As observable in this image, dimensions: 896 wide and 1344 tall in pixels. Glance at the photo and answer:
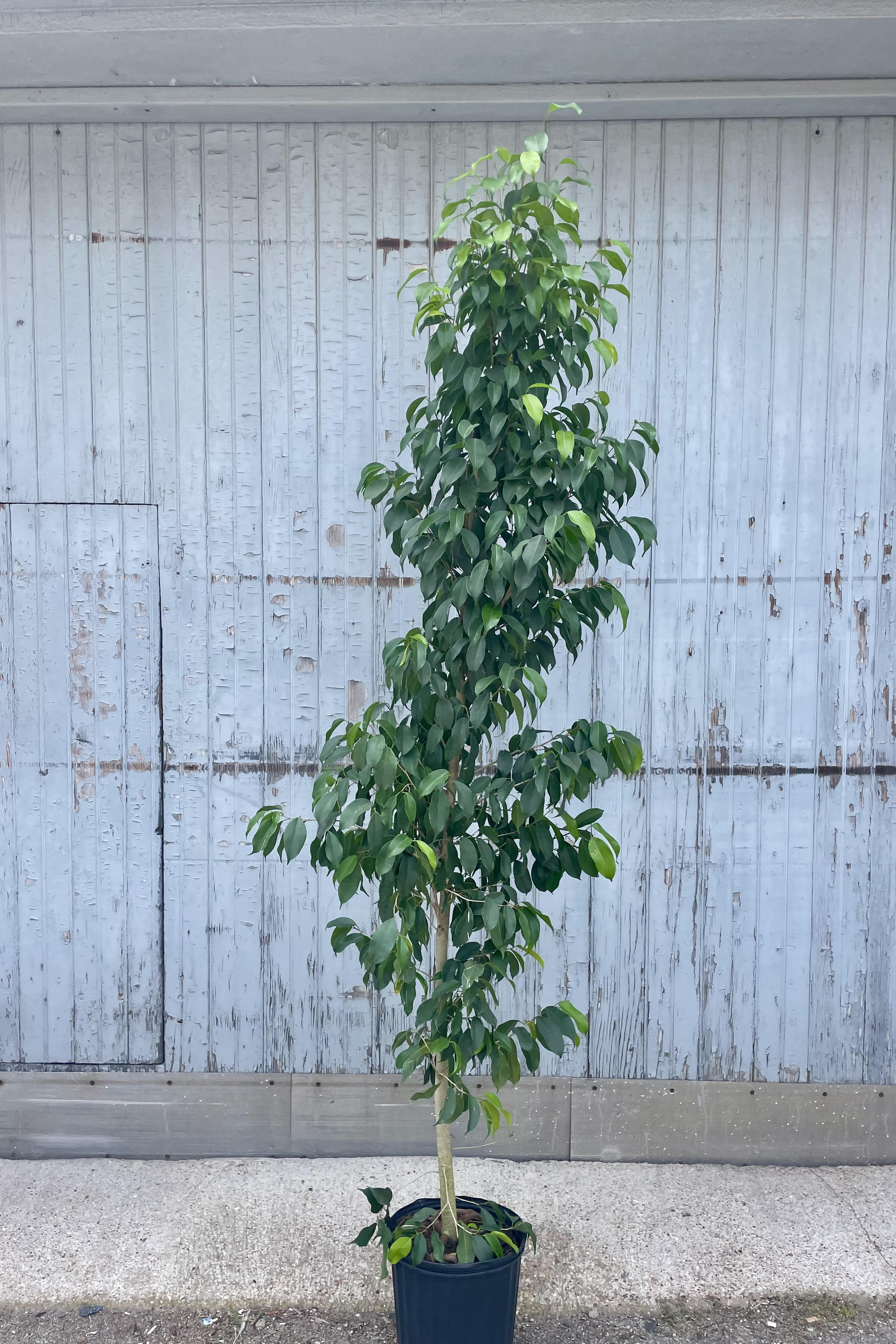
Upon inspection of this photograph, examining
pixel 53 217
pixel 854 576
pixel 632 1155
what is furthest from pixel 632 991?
pixel 53 217

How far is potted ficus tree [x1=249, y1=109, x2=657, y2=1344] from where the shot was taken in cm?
203

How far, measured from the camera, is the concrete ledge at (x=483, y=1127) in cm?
333

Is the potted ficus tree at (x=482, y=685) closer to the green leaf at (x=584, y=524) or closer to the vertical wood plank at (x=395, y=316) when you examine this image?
the green leaf at (x=584, y=524)

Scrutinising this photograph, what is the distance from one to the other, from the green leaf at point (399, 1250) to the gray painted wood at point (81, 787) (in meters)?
1.41

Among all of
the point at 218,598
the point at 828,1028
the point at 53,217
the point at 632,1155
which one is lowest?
the point at 632,1155

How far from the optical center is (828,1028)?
335cm

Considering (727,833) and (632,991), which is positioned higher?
(727,833)

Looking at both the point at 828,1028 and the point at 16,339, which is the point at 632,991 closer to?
the point at 828,1028

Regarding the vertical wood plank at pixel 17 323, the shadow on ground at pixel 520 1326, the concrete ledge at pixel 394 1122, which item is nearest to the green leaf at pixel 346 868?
the shadow on ground at pixel 520 1326

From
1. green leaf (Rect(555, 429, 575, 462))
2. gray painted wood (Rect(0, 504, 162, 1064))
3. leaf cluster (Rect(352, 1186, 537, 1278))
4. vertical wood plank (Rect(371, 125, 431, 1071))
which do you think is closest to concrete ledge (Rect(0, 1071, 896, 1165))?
gray painted wood (Rect(0, 504, 162, 1064))

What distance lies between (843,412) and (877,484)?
0.26m

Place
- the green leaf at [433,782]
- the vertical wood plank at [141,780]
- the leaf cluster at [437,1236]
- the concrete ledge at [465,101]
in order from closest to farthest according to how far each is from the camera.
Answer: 1. the green leaf at [433,782]
2. the leaf cluster at [437,1236]
3. the concrete ledge at [465,101]
4. the vertical wood plank at [141,780]

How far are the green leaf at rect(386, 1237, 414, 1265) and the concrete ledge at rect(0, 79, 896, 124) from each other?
3.19m

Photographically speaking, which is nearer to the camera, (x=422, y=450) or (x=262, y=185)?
(x=422, y=450)
